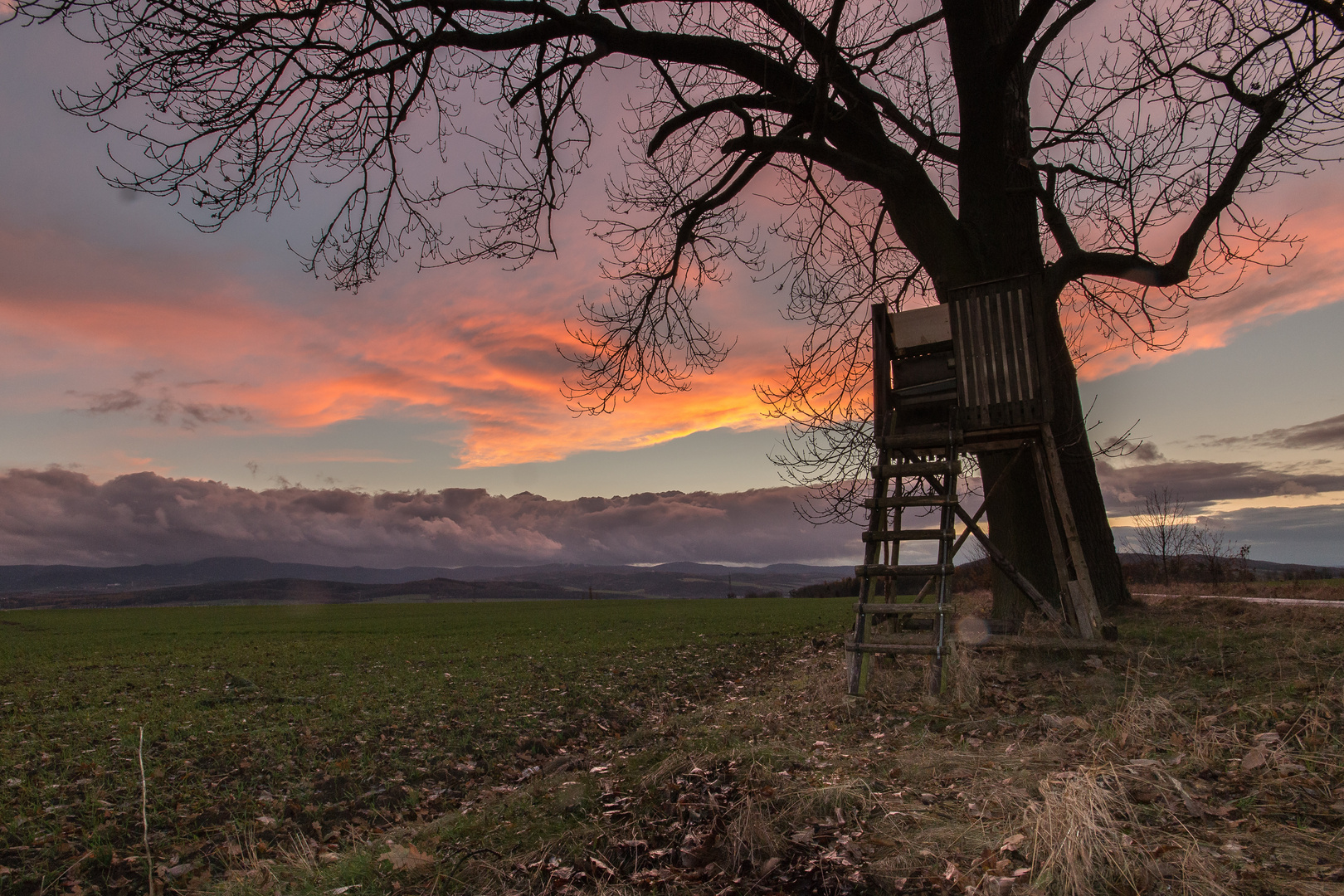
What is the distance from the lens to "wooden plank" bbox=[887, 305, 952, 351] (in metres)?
10.2

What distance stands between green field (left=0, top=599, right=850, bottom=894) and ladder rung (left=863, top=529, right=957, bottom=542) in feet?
13.2

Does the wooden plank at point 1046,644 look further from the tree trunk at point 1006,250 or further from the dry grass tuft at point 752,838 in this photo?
the dry grass tuft at point 752,838

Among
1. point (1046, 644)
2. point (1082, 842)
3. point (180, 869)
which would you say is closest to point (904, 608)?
point (1046, 644)

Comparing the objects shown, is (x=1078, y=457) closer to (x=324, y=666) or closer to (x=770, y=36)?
(x=770, y=36)

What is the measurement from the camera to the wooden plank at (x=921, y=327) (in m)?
10.2

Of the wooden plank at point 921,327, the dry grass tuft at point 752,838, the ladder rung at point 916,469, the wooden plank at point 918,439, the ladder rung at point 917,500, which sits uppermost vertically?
the wooden plank at point 921,327

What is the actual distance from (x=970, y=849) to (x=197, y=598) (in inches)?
9059

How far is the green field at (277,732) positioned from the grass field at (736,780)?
2.0 inches

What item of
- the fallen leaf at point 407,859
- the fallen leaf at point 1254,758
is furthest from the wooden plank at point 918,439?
the fallen leaf at point 407,859

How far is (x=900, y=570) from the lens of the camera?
8.23 metres

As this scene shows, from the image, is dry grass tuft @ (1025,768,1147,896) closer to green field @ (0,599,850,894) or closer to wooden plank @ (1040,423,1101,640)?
green field @ (0,599,850,894)

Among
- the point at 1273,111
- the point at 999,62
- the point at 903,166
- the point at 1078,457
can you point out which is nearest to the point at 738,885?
the point at 1078,457

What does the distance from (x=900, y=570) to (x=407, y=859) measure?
572 centimetres

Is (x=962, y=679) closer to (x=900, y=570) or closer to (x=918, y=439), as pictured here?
(x=900, y=570)
